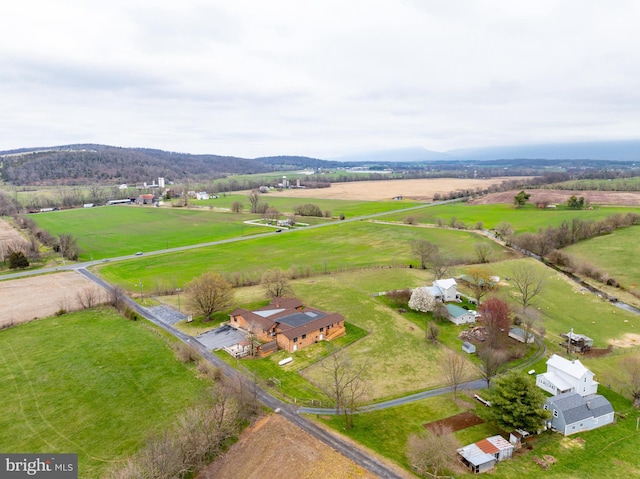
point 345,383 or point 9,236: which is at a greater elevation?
point 9,236

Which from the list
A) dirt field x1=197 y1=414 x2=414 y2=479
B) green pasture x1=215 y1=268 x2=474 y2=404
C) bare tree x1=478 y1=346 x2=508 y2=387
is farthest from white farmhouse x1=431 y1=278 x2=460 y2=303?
dirt field x1=197 y1=414 x2=414 y2=479

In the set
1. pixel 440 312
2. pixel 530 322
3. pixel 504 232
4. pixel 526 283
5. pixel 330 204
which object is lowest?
pixel 530 322

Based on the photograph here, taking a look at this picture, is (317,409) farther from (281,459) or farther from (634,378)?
(634,378)

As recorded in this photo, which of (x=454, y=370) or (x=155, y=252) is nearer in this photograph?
(x=454, y=370)

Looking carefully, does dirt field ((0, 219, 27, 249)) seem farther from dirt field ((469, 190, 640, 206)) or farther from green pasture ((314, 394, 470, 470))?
dirt field ((469, 190, 640, 206))

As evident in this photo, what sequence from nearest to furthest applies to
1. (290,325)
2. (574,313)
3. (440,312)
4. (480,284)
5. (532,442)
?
(532,442) → (290,325) → (440,312) → (574,313) → (480,284)

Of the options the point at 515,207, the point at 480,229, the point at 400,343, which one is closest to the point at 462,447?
the point at 400,343

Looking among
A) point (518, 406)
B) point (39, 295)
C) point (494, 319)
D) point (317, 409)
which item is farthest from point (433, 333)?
point (39, 295)

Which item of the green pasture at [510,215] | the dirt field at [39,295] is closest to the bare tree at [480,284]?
the green pasture at [510,215]

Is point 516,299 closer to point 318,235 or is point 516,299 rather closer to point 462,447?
point 462,447
